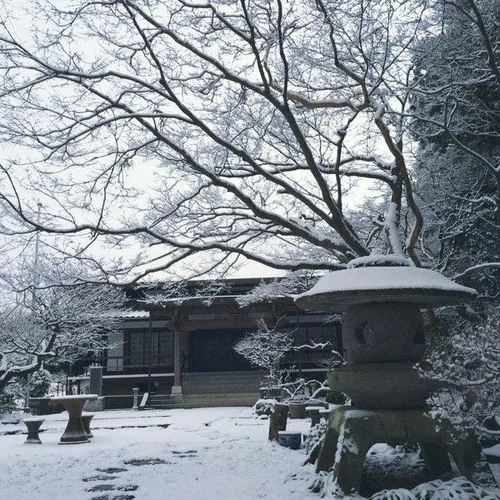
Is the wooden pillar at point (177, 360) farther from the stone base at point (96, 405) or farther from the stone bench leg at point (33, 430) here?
the stone bench leg at point (33, 430)

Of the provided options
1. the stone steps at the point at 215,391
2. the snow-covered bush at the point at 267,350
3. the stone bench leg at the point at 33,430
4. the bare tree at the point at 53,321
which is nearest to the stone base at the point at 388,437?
the stone bench leg at the point at 33,430

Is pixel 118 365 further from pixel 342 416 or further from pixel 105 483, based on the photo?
pixel 342 416

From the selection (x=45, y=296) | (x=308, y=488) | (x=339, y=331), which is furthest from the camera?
(x=339, y=331)

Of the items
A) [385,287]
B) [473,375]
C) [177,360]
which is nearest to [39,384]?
[177,360]

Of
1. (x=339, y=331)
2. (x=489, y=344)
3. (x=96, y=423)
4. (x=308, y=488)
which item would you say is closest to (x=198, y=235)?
(x=308, y=488)

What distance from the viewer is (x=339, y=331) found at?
86.9 ft

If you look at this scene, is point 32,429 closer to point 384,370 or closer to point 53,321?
point 53,321

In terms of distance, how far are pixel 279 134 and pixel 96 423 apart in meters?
12.0

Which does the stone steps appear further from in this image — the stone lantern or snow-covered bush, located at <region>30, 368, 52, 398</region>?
the stone lantern

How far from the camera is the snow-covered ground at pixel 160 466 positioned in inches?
272

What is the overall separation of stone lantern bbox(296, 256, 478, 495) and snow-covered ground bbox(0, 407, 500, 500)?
87cm

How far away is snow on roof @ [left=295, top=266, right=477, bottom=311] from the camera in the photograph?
6199mm

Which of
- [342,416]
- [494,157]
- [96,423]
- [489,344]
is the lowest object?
[96,423]

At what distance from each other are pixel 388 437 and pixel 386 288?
6.12ft
